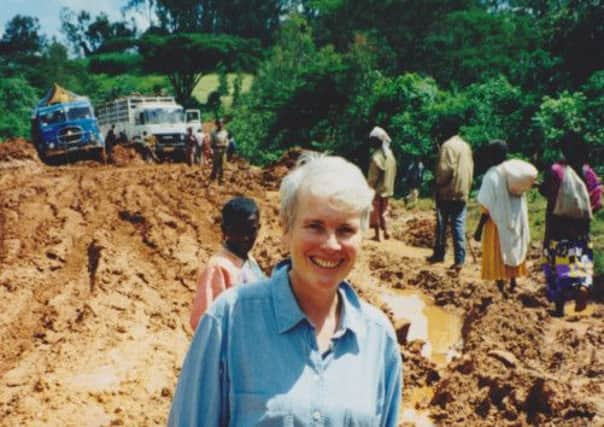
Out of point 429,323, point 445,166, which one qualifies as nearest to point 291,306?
point 429,323

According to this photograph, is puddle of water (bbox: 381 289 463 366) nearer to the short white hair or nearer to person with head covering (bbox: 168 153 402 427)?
person with head covering (bbox: 168 153 402 427)

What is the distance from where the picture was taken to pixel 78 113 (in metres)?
25.2

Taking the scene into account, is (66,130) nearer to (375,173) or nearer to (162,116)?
(162,116)

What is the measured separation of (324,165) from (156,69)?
1822 inches

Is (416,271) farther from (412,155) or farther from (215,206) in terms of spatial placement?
(412,155)

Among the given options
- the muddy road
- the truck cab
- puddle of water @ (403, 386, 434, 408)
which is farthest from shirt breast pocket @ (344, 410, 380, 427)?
the truck cab

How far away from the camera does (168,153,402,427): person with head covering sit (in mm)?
1931

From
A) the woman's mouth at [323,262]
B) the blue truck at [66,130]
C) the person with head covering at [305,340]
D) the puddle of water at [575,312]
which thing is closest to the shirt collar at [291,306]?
the person with head covering at [305,340]

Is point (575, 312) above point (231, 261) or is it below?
below

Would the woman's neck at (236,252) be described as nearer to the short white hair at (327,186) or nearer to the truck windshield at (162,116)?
the short white hair at (327,186)

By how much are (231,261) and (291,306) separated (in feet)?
4.65

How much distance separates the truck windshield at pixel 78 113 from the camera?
25.0 m

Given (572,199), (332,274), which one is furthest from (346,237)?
(572,199)

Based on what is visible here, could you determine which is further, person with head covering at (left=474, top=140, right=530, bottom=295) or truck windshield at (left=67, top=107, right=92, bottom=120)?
truck windshield at (left=67, top=107, right=92, bottom=120)
